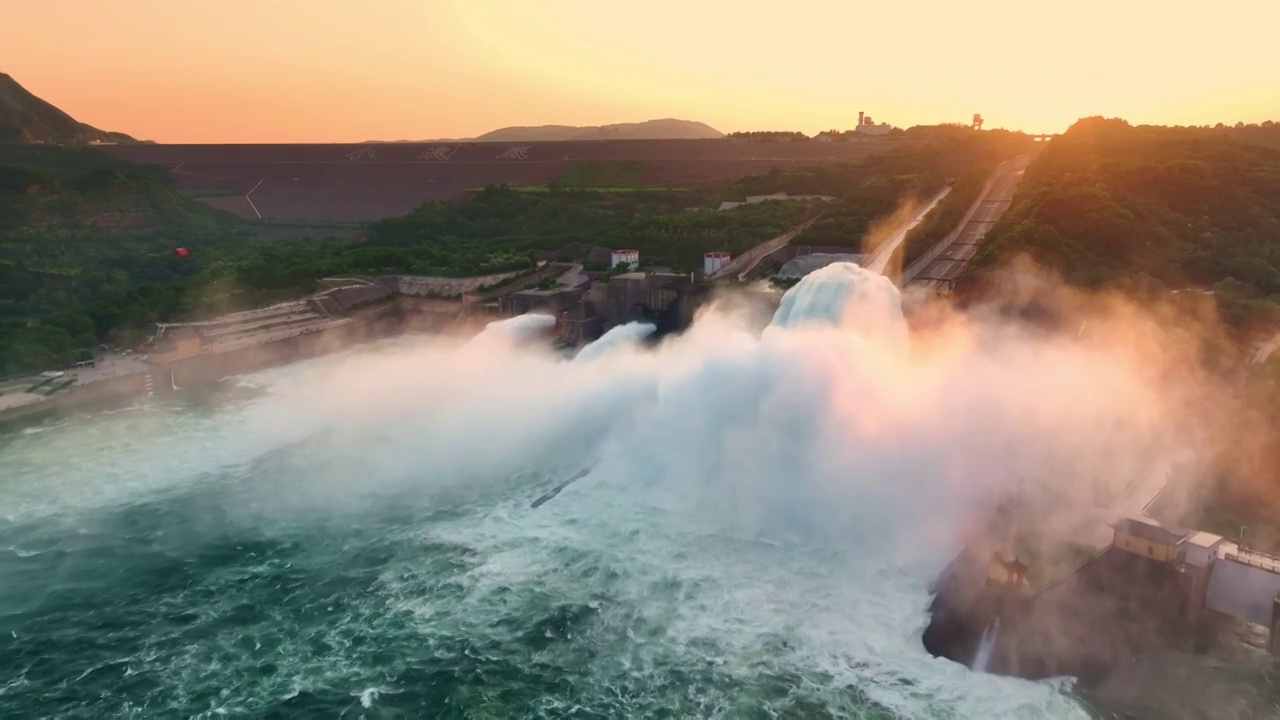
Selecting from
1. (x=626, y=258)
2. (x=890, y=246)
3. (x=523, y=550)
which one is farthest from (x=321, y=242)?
(x=523, y=550)

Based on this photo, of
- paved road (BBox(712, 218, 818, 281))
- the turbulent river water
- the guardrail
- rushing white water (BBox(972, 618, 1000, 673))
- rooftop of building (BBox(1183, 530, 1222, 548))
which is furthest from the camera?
paved road (BBox(712, 218, 818, 281))

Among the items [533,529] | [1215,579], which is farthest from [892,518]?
[533,529]

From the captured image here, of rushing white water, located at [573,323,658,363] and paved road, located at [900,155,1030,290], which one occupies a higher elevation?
paved road, located at [900,155,1030,290]

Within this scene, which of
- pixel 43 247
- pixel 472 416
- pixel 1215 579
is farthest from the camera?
pixel 43 247

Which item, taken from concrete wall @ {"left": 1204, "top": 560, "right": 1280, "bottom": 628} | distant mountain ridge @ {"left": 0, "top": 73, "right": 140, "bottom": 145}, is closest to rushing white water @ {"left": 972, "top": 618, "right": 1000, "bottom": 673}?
concrete wall @ {"left": 1204, "top": 560, "right": 1280, "bottom": 628}

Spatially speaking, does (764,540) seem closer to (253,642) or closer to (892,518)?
(892,518)

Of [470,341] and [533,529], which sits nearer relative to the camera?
[533,529]

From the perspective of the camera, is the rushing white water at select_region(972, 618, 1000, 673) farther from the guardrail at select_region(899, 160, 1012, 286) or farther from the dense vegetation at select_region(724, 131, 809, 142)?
the dense vegetation at select_region(724, 131, 809, 142)

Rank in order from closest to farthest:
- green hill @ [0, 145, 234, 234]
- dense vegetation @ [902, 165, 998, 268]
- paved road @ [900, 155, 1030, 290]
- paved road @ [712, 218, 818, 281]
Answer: paved road @ [900, 155, 1030, 290] → dense vegetation @ [902, 165, 998, 268] → paved road @ [712, 218, 818, 281] → green hill @ [0, 145, 234, 234]
